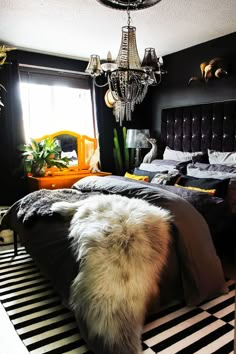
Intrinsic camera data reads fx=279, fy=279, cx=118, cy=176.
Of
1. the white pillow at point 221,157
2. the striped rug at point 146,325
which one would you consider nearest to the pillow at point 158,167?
the white pillow at point 221,157

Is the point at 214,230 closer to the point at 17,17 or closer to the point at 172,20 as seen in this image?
the point at 172,20

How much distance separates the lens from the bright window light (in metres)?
4.12

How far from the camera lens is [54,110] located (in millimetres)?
4371

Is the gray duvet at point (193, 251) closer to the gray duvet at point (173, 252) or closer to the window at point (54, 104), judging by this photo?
the gray duvet at point (173, 252)

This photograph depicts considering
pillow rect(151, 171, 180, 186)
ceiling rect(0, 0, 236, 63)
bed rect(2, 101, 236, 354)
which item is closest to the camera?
bed rect(2, 101, 236, 354)

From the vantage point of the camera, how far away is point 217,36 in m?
3.58

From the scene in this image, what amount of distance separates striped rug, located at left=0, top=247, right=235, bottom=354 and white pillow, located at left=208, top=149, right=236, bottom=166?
58.6 inches

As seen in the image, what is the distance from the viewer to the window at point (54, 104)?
4.10 m

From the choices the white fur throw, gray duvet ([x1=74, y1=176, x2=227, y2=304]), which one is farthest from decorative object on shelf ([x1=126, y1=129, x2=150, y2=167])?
the white fur throw

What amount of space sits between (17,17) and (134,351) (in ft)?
10.3

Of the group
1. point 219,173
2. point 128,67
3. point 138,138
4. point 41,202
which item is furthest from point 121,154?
point 128,67

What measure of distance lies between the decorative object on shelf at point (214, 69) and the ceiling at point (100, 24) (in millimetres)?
325

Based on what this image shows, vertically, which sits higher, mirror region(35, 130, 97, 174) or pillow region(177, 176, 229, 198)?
A: mirror region(35, 130, 97, 174)

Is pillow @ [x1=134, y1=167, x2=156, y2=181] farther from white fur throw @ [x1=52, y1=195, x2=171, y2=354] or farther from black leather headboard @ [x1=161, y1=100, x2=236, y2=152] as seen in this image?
white fur throw @ [x1=52, y1=195, x2=171, y2=354]
